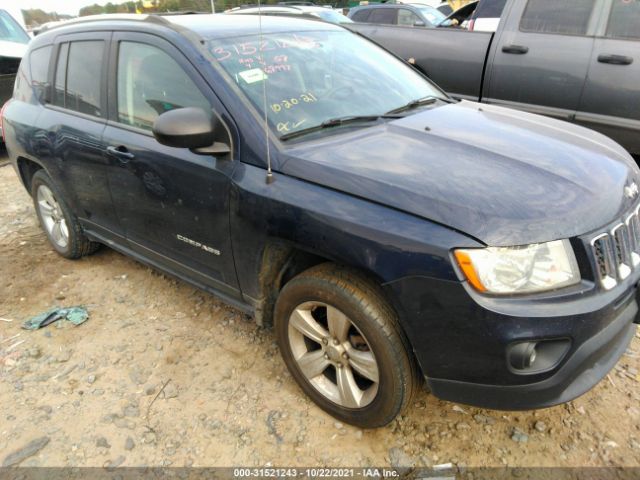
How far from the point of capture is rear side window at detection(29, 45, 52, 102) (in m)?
3.53

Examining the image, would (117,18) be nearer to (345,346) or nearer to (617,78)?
(345,346)

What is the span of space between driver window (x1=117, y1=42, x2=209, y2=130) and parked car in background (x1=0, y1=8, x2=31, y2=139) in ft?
13.8

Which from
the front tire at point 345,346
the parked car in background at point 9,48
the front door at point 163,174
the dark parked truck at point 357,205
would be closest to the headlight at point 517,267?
the dark parked truck at point 357,205

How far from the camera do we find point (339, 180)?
76.7 inches

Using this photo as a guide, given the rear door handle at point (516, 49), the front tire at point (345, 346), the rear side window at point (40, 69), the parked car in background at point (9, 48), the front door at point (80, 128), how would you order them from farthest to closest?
the parked car in background at point (9, 48) → the rear door handle at point (516, 49) → the rear side window at point (40, 69) → the front door at point (80, 128) → the front tire at point (345, 346)

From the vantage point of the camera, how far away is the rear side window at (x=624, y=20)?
4035 mm

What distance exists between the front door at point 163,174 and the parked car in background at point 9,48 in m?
4.28

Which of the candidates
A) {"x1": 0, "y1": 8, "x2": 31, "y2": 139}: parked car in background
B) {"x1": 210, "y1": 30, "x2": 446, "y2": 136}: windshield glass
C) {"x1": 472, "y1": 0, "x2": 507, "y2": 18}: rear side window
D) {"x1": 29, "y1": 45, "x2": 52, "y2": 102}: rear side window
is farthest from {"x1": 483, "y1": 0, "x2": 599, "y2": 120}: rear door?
{"x1": 0, "y1": 8, "x2": 31, "y2": 139}: parked car in background

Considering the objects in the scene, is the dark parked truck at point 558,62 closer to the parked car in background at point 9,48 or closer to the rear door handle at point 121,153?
the rear door handle at point 121,153

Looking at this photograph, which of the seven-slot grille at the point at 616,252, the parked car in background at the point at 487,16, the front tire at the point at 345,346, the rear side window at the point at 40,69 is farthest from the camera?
the parked car in background at the point at 487,16

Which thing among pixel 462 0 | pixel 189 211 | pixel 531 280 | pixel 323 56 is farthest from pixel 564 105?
pixel 462 0

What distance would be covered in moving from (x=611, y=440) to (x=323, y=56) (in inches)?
96.3

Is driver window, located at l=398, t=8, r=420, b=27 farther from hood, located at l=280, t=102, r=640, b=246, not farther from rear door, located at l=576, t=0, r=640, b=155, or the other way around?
hood, located at l=280, t=102, r=640, b=246

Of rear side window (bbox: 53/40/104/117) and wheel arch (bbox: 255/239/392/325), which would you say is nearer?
wheel arch (bbox: 255/239/392/325)
